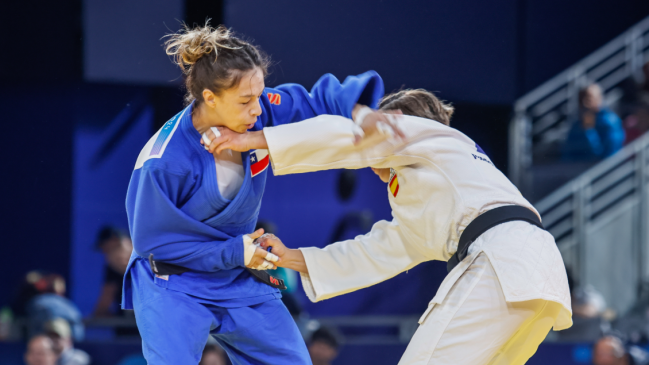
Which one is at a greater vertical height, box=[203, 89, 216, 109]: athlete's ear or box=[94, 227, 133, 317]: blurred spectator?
box=[203, 89, 216, 109]: athlete's ear

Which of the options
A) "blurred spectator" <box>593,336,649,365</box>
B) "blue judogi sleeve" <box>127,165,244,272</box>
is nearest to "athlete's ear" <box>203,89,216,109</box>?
"blue judogi sleeve" <box>127,165,244,272</box>

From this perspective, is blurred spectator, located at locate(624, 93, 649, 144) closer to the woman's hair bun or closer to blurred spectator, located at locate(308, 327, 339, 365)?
blurred spectator, located at locate(308, 327, 339, 365)

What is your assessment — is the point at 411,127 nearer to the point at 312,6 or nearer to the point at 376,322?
the point at 312,6

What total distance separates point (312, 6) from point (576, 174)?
7.42ft

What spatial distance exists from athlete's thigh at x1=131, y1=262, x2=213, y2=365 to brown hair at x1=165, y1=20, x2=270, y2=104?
552mm

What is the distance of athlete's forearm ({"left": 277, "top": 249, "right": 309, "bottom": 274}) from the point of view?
1.88m

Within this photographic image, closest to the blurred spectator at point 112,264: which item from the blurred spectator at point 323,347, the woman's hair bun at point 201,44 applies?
the blurred spectator at point 323,347

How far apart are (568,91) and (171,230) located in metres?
3.71

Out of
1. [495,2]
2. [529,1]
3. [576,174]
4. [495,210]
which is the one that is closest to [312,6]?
[495,2]

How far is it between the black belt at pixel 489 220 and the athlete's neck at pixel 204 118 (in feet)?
2.40

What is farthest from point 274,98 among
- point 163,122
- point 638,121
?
point 638,121

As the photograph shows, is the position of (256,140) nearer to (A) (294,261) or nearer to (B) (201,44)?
(B) (201,44)

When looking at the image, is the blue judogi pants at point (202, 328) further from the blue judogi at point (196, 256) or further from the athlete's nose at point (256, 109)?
the athlete's nose at point (256, 109)

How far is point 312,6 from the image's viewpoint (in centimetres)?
317
